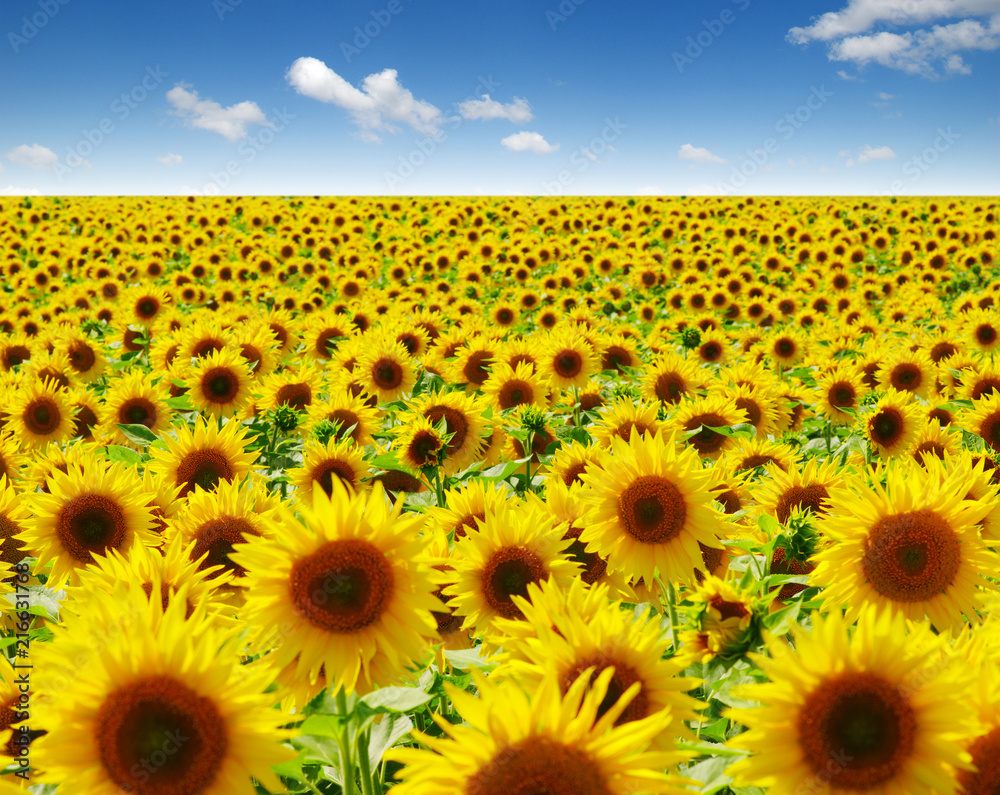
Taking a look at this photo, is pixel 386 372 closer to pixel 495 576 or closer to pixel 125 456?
pixel 125 456

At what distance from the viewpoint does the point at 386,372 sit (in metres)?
7.27

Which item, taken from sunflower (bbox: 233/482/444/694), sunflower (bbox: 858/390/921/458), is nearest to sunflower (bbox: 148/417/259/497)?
sunflower (bbox: 233/482/444/694)

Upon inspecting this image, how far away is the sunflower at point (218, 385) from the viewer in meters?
6.79

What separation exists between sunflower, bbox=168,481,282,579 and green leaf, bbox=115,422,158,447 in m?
2.38

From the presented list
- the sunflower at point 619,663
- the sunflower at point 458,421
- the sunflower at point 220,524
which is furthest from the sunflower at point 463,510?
the sunflower at point 458,421

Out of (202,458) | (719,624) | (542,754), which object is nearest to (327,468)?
(202,458)

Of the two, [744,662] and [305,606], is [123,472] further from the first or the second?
[744,662]

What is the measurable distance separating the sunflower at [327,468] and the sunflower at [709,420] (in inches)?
107

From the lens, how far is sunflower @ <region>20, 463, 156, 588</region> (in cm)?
355

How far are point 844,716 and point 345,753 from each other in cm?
148

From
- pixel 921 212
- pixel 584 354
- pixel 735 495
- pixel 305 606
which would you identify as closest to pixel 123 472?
pixel 305 606

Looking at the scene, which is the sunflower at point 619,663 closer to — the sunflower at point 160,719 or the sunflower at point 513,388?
the sunflower at point 160,719

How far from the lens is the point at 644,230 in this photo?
23.5m

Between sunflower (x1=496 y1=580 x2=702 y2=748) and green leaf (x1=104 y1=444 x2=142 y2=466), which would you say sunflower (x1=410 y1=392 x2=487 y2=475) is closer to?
green leaf (x1=104 y1=444 x2=142 y2=466)
